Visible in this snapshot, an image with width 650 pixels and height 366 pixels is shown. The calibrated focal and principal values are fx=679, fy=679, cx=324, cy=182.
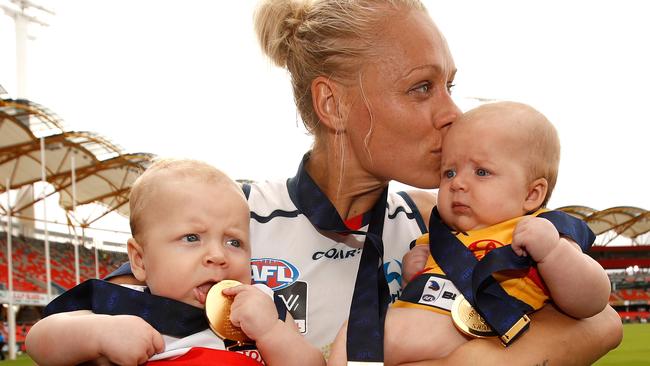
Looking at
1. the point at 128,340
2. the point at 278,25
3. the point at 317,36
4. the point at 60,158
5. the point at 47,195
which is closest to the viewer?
the point at 128,340

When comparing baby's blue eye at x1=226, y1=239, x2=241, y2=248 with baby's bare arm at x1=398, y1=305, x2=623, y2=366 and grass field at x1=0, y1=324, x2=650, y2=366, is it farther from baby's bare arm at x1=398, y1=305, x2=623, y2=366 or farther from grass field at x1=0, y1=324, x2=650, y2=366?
grass field at x1=0, y1=324, x2=650, y2=366

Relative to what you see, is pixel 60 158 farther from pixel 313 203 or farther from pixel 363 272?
pixel 363 272

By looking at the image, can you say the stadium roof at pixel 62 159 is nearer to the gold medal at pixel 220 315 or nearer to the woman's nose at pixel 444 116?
the woman's nose at pixel 444 116

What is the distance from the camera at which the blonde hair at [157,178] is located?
217 cm

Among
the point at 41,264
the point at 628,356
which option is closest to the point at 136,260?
the point at 628,356

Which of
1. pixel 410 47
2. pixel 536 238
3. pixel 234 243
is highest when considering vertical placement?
pixel 410 47

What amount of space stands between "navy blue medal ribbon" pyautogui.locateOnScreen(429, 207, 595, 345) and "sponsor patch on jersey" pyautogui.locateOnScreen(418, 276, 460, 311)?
0.13 feet

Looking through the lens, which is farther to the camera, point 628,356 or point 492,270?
point 628,356

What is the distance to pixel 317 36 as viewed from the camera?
2.76m

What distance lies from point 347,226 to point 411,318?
27.7 inches

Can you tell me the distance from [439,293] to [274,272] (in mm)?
A: 697

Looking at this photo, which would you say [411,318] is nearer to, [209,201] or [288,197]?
[209,201]

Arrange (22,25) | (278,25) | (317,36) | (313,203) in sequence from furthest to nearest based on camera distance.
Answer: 1. (22,25)
2. (278,25)
3. (317,36)
4. (313,203)

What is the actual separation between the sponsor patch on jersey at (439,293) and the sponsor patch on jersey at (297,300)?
544 millimetres
